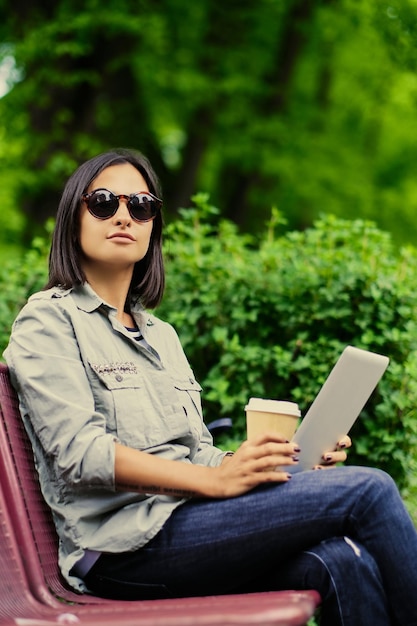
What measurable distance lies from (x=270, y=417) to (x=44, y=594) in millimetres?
723

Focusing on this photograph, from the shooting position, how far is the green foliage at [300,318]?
4117 mm

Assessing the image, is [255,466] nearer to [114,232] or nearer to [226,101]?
[114,232]

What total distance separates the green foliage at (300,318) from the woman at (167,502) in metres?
1.75

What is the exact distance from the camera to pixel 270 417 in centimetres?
223

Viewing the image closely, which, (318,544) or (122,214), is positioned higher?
(122,214)

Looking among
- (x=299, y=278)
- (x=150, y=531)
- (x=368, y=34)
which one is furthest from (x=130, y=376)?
(x=368, y=34)

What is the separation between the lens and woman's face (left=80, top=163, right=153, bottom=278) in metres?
2.62

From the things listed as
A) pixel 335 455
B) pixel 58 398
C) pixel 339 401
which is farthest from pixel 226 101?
pixel 58 398

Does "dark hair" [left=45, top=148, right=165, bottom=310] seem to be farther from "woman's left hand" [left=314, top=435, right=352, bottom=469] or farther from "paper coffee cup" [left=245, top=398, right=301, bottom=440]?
"woman's left hand" [left=314, top=435, right=352, bottom=469]

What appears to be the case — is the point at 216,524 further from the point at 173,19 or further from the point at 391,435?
the point at 173,19

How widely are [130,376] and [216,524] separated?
0.50 m

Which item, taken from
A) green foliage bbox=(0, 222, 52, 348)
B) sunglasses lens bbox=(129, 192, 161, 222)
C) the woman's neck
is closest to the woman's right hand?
the woman's neck

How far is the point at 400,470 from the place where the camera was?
4160 mm

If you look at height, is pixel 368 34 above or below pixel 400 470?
above
